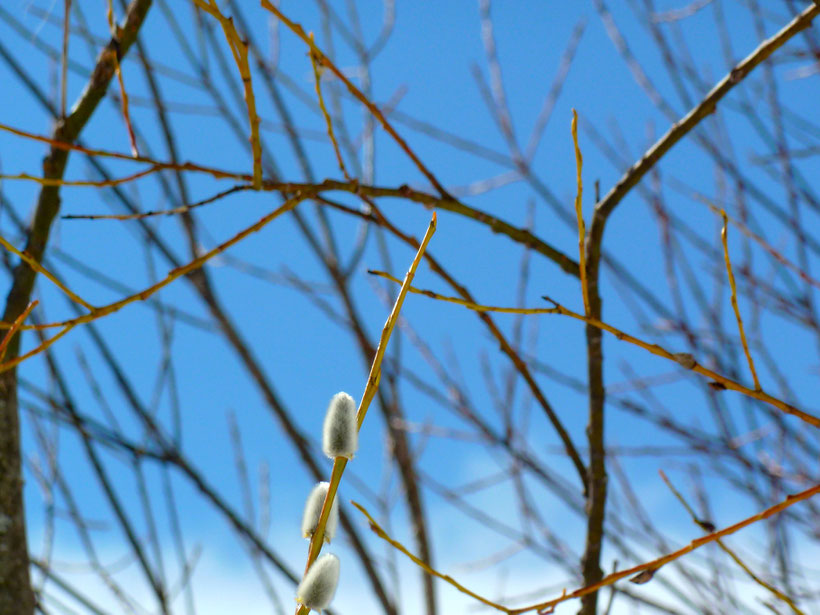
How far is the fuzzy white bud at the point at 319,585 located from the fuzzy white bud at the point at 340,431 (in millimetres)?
77

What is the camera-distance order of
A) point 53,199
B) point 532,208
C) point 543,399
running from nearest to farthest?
point 543,399 < point 53,199 < point 532,208

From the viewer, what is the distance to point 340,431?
583 mm

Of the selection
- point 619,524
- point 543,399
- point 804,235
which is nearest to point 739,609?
point 619,524

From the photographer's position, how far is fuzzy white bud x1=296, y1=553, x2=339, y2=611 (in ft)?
1.74

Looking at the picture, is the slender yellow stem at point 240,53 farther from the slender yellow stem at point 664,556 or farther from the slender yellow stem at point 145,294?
the slender yellow stem at point 664,556

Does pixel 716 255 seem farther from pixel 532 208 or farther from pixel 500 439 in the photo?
pixel 500 439

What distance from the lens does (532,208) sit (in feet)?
7.58

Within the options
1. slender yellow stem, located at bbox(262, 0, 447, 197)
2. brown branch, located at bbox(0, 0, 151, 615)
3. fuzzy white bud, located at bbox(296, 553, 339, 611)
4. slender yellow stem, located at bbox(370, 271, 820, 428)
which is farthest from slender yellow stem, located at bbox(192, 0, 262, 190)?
fuzzy white bud, located at bbox(296, 553, 339, 611)

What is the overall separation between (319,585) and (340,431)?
0.35 ft

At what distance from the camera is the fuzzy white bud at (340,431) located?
58 cm

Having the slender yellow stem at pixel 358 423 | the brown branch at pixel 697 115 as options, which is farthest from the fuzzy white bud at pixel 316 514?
the brown branch at pixel 697 115

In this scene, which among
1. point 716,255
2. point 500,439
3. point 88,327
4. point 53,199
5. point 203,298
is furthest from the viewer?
point 716,255

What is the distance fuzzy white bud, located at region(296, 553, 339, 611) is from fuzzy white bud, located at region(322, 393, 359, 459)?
8 centimetres

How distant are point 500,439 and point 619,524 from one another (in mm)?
401
